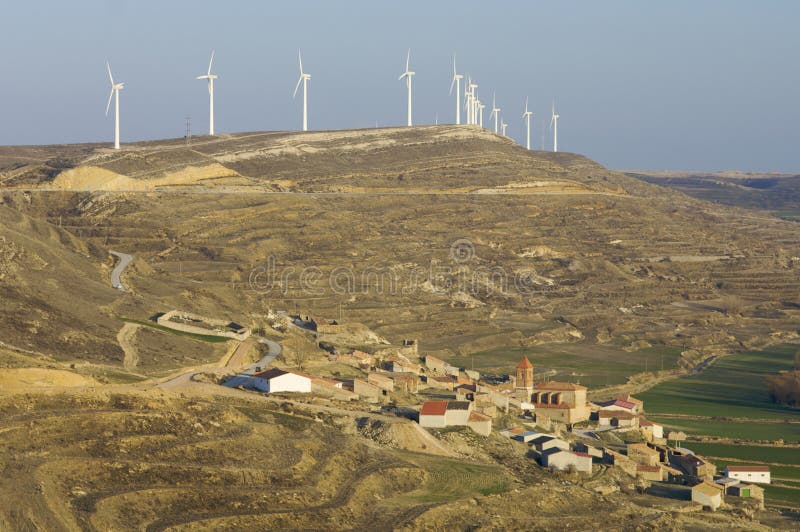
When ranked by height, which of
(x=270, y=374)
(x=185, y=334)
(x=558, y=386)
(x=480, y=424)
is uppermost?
(x=185, y=334)

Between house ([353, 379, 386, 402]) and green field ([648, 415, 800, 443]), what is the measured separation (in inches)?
663

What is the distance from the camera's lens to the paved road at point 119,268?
91.4 m

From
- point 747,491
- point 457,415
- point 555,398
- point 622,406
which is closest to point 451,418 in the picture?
point 457,415

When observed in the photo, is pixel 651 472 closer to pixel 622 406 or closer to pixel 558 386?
pixel 558 386

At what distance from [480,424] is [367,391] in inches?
321

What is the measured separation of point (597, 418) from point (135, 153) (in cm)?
8302

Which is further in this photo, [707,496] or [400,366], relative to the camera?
[400,366]

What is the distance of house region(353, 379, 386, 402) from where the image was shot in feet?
221

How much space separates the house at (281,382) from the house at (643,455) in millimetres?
14660

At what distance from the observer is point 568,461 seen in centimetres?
5919

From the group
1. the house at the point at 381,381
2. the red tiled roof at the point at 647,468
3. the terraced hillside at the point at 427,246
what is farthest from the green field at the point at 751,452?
the terraced hillside at the point at 427,246

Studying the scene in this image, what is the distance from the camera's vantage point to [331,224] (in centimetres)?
13288

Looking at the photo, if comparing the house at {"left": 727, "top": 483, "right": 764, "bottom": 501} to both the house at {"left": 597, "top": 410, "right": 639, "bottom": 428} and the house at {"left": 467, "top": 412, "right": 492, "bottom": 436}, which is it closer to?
the house at {"left": 467, "top": 412, "right": 492, "bottom": 436}

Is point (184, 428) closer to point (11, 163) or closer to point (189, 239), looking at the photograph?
point (189, 239)
